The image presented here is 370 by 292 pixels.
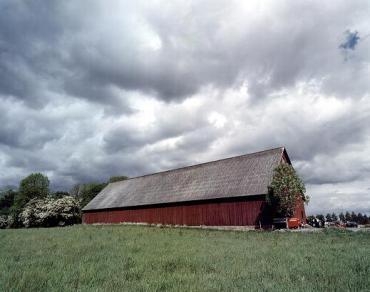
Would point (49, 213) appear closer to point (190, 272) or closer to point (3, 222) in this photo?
point (3, 222)

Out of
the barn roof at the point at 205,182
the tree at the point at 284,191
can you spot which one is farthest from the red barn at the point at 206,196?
the tree at the point at 284,191

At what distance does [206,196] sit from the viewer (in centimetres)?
4062

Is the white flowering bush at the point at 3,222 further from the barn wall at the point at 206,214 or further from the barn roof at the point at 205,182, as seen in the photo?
the barn wall at the point at 206,214

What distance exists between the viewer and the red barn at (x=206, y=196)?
36.3m

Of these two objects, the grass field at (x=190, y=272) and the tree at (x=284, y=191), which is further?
the tree at (x=284, y=191)

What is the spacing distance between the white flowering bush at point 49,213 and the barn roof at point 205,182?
740cm

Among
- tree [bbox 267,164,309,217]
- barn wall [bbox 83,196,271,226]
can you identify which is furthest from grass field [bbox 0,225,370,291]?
barn wall [bbox 83,196,271,226]

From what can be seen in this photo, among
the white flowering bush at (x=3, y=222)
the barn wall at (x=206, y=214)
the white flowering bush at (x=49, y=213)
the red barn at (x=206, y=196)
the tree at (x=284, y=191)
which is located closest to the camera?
the tree at (x=284, y=191)

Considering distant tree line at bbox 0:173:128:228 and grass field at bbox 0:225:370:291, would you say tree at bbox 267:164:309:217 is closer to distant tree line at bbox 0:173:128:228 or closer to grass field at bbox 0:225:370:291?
grass field at bbox 0:225:370:291

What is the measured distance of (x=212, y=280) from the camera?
891 cm

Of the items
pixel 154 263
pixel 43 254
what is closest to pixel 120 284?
pixel 154 263

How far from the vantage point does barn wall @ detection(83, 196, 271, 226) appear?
35.4m

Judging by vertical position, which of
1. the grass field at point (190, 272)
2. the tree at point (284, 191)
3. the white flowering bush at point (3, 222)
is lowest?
the grass field at point (190, 272)

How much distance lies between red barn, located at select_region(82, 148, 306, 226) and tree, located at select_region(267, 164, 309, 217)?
100 cm
